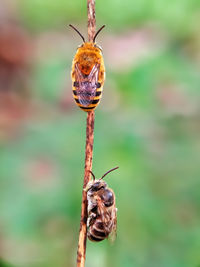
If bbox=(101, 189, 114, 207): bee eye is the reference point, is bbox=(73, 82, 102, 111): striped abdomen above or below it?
above

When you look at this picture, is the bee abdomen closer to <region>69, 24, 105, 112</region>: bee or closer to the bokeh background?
<region>69, 24, 105, 112</region>: bee

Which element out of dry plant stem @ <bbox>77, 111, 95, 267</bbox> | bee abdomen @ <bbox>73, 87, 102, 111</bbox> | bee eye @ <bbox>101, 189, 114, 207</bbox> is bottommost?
dry plant stem @ <bbox>77, 111, 95, 267</bbox>

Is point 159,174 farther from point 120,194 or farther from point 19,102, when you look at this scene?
point 19,102

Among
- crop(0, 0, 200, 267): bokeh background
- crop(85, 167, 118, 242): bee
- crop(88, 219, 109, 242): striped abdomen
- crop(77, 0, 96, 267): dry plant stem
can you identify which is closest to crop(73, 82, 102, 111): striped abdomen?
crop(77, 0, 96, 267): dry plant stem

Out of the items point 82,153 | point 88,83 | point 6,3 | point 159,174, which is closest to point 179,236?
point 159,174

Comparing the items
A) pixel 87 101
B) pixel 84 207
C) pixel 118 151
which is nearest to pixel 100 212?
pixel 87 101

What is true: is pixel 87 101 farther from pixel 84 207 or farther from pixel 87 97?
pixel 84 207
